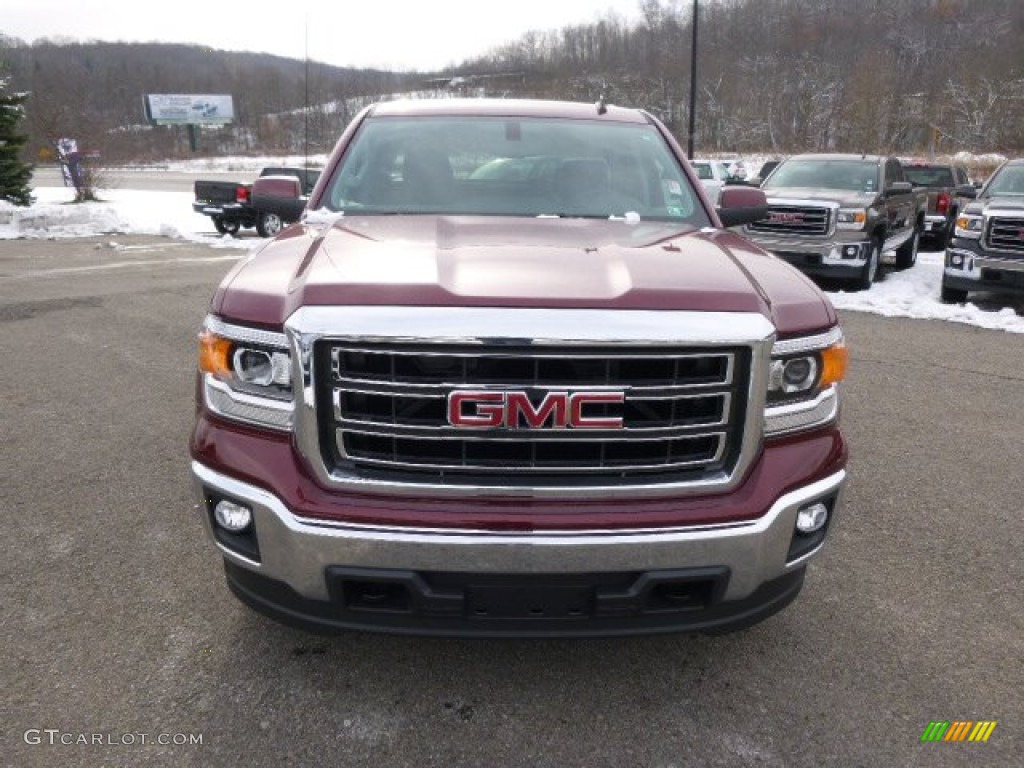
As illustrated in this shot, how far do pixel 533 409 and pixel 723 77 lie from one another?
321 feet

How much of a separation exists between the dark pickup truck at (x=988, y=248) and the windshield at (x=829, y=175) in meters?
1.79

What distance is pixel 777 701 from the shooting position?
248cm

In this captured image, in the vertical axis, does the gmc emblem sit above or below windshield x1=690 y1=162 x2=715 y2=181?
above

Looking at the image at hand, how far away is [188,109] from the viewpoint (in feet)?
292

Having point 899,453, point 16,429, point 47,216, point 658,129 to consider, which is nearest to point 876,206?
point 899,453

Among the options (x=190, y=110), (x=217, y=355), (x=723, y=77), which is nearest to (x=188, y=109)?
(x=190, y=110)

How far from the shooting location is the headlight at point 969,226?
9.44 meters

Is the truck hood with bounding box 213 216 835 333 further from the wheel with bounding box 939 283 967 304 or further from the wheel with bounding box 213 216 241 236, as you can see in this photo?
the wheel with bounding box 213 216 241 236

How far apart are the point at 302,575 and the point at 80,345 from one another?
597 centimetres

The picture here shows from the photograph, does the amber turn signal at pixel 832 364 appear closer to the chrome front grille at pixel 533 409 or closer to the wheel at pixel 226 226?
the chrome front grille at pixel 533 409

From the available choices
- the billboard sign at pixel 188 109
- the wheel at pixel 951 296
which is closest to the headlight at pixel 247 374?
the wheel at pixel 951 296

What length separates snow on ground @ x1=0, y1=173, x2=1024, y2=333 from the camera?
9188 mm

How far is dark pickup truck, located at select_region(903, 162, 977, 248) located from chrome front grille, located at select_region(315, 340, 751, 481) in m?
13.5

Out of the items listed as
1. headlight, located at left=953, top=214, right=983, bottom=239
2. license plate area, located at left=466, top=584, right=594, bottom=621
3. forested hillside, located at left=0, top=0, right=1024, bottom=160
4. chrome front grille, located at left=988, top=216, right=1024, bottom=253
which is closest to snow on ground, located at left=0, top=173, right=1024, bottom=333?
chrome front grille, located at left=988, top=216, right=1024, bottom=253
